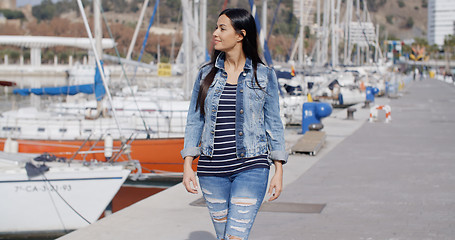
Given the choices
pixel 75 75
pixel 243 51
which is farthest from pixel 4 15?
pixel 243 51

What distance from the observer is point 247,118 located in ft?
14.0

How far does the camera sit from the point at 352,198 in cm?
940

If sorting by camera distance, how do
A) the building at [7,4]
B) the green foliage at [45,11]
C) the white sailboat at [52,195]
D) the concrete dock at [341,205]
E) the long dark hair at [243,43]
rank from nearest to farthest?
1. the long dark hair at [243,43]
2. the concrete dock at [341,205]
3. the white sailboat at [52,195]
4. the green foliage at [45,11]
5. the building at [7,4]

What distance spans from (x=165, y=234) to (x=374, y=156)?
7.51 metres

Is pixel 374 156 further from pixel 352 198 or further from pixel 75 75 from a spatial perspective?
pixel 75 75

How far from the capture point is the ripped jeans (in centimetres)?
427

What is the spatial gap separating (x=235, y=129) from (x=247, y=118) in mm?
97

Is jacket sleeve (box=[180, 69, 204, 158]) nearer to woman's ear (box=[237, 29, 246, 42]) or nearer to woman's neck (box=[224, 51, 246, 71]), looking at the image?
woman's neck (box=[224, 51, 246, 71])

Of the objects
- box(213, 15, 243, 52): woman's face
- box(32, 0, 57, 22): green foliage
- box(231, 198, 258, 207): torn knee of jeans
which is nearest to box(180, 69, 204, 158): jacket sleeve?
box(213, 15, 243, 52): woman's face

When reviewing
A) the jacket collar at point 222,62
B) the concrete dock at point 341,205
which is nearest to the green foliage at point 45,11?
the concrete dock at point 341,205

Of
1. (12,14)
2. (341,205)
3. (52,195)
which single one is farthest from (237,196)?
(12,14)

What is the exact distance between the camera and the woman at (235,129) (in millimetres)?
4262

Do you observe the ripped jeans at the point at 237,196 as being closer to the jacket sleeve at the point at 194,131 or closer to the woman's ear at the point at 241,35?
the jacket sleeve at the point at 194,131

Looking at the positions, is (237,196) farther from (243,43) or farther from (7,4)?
(7,4)
